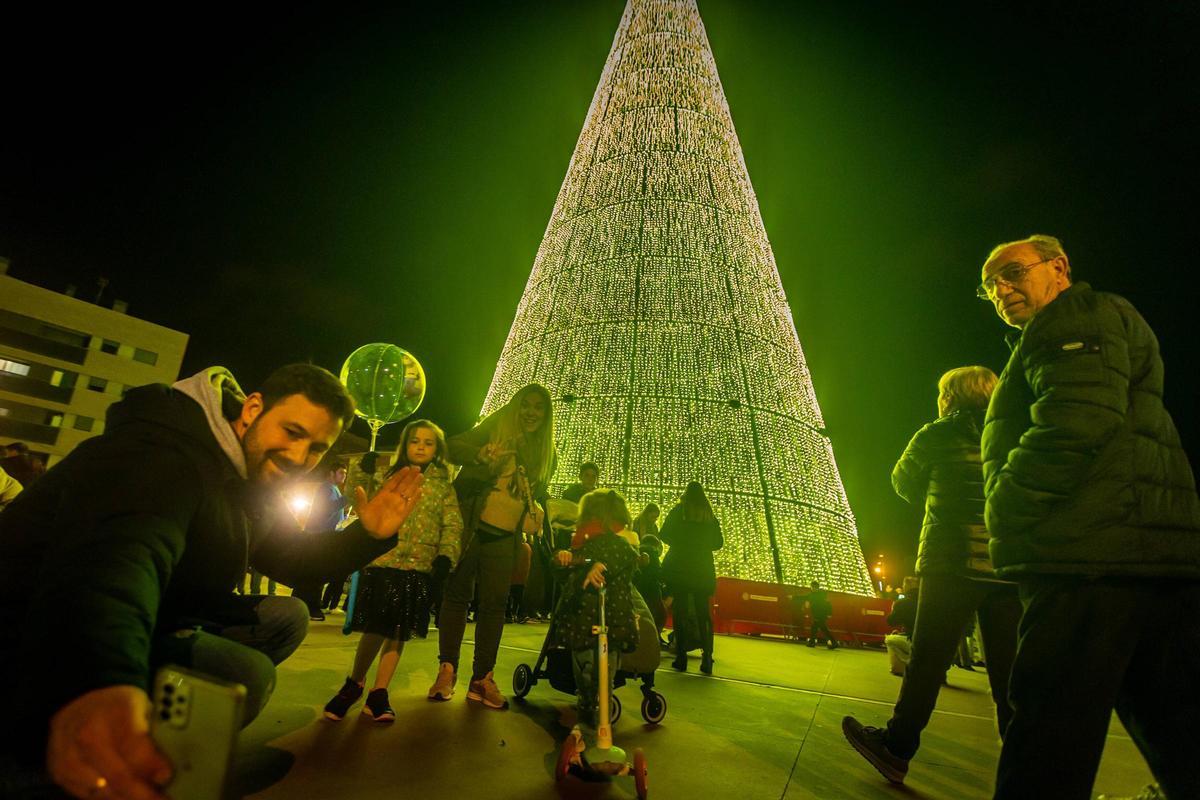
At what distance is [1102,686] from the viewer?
1492 mm

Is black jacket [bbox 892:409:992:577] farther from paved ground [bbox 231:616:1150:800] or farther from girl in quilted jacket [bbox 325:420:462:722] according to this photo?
girl in quilted jacket [bbox 325:420:462:722]

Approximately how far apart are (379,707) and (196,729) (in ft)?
7.84

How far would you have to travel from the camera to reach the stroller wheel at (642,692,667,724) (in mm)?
3162

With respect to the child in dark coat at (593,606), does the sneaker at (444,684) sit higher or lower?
lower

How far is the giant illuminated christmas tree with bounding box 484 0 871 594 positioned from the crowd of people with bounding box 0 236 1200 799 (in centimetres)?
740

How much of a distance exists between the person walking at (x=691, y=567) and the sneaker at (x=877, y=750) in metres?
2.99

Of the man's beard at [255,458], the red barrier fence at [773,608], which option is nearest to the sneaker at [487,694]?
the man's beard at [255,458]

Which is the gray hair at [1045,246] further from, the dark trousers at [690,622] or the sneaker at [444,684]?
the dark trousers at [690,622]

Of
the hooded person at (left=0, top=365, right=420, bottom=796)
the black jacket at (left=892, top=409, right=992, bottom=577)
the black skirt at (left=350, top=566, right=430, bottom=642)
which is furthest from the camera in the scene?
the black skirt at (left=350, top=566, right=430, bottom=642)

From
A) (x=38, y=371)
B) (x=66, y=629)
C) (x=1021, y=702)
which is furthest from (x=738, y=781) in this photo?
(x=38, y=371)

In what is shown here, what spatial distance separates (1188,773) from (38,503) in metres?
2.72

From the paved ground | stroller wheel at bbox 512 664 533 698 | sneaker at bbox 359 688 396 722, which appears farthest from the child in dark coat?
sneaker at bbox 359 688 396 722

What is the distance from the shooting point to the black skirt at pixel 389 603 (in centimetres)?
299

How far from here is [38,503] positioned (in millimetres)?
1188
